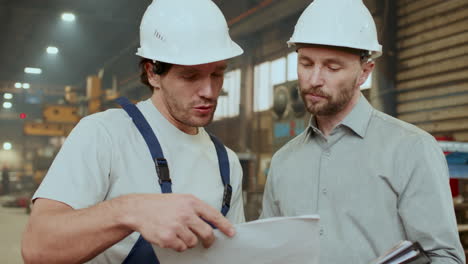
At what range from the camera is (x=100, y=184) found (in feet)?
4.25

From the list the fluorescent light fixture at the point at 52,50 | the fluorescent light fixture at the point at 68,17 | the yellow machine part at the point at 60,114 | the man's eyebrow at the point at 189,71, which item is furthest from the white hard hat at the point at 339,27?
the yellow machine part at the point at 60,114

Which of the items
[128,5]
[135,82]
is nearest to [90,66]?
[135,82]

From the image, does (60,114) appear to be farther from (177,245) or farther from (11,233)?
(177,245)

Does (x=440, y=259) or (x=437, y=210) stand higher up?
(x=437, y=210)

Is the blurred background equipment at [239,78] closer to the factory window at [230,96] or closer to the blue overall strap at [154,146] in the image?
the factory window at [230,96]

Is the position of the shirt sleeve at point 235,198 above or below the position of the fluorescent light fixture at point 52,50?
below

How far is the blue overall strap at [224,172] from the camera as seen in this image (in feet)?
5.03

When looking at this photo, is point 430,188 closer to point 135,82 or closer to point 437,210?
point 437,210

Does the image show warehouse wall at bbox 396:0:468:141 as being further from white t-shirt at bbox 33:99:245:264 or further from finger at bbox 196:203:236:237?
finger at bbox 196:203:236:237

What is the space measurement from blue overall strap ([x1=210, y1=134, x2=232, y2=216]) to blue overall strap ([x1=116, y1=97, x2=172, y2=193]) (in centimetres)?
27

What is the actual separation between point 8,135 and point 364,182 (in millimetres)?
10895

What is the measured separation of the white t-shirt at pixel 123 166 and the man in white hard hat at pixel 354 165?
0.31 m

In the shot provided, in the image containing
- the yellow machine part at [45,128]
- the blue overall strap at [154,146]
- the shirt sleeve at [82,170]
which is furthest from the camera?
the yellow machine part at [45,128]

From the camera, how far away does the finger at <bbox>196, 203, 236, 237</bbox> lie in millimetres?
899
